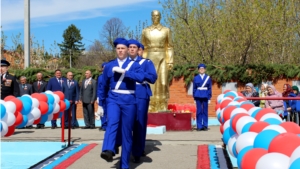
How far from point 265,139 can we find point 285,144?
1.45 ft

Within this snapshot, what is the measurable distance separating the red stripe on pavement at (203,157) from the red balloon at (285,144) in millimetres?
3930

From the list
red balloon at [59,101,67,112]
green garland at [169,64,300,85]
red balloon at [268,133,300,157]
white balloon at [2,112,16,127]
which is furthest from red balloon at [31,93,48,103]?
green garland at [169,64,300,85]

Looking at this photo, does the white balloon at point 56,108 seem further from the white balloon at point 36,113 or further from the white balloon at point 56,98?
the white balloon at point 36,113

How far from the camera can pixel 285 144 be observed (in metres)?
3.41

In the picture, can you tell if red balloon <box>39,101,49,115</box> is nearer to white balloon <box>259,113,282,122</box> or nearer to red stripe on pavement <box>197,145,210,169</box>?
red stripe on pavement <box>197,145,210,169</box>

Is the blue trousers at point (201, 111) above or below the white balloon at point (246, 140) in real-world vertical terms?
below

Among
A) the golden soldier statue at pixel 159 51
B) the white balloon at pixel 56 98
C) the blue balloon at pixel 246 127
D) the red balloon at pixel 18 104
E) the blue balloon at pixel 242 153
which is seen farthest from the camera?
the golden soldier statue at pixel 159 51

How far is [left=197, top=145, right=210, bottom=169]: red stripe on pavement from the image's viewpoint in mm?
7539

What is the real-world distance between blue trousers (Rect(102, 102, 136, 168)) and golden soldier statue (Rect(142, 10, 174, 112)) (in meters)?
5.82

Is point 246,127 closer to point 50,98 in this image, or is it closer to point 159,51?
point 50,98

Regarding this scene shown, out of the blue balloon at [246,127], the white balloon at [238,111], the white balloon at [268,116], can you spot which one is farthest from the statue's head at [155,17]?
the blue balloon at [246,127]

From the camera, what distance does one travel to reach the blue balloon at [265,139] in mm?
3800

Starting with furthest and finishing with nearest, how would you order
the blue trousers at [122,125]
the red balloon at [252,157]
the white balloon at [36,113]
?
the white balloon at [36,113] < the blue trousers at [122,125] < the red balloon at [252,157]

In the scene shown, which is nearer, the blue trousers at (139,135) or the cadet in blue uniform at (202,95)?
the blue trousers at (139,135)
